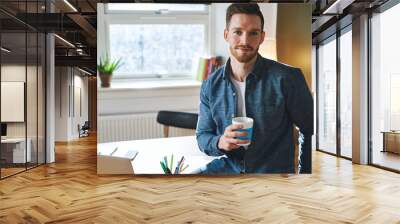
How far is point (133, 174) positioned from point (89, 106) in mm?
13675

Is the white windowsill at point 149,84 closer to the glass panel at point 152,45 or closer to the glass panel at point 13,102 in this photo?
the glass panel at point 152,45

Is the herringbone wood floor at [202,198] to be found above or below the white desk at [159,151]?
below

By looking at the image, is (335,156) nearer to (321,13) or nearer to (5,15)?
(321,13)

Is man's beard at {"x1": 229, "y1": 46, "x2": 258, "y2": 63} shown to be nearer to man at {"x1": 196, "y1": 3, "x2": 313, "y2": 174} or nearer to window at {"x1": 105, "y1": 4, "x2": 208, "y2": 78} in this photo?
man at {"x1": 196, "y1": 3, "x2": 313, "y2": 174}

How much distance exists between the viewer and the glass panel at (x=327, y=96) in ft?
29.5

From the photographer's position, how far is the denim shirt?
17.4 feet

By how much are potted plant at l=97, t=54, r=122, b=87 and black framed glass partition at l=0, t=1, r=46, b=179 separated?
1.57 metres

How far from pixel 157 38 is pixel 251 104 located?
1578 millimetres

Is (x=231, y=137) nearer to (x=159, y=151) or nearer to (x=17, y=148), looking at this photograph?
(x=159, y=151)

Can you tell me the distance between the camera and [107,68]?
17.8 ft

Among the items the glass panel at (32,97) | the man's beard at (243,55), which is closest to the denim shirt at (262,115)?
the man's beard at (243,55)

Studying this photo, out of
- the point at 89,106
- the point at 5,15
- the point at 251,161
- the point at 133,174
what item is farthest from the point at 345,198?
the point at 89,106

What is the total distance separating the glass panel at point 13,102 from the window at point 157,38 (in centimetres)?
175

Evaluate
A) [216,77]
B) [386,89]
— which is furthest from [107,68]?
[386,89]
